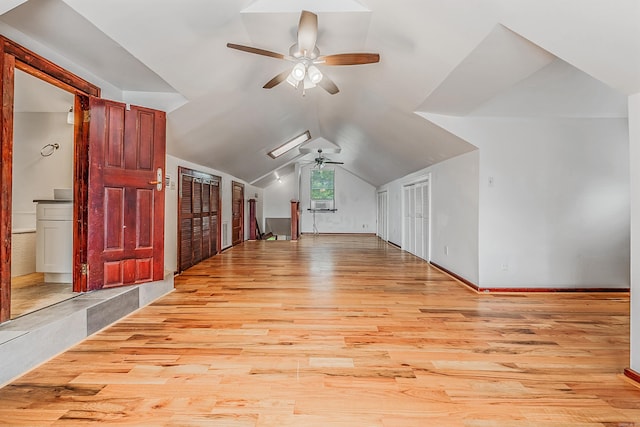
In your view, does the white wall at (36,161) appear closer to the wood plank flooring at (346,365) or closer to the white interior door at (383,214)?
the wood plank flooring at (346,365)

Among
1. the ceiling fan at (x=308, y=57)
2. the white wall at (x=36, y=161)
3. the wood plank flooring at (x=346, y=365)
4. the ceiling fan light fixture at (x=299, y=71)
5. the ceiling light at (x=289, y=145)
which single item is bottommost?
the wood plank flooring at (x=346, y=365)

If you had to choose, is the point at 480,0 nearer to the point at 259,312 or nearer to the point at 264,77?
the point at 264,77

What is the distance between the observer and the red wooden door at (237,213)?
8.87 m

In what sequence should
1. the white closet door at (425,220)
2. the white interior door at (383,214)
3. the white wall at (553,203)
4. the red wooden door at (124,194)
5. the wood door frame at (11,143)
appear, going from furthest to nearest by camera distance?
1. the white interior door at (383,214)
2. the white closet door at (425,220)
3. the white wall at (553,203)
4. the red wooden door at (124,194)
5. the wood door frame at (11,143)

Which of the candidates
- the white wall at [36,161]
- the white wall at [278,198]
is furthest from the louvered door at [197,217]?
the white wall at [278,198]

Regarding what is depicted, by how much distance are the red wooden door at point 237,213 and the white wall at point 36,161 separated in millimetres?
4646

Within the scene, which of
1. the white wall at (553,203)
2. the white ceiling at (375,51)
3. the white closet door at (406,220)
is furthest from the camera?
the white closet door at (406,220)

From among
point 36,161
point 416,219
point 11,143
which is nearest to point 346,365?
point 11,143

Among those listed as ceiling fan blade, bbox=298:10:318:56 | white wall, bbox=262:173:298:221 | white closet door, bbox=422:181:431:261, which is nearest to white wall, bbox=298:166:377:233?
white wall, bbox=262:173:298:221

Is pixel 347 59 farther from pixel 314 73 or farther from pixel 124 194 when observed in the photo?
pixel 124 194

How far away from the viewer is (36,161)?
419 cm

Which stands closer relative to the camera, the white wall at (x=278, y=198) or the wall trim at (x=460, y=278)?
the wall trim at (x=460, y=278)

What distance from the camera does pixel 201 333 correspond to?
9.28ft

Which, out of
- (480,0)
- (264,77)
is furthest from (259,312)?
(480,0)
